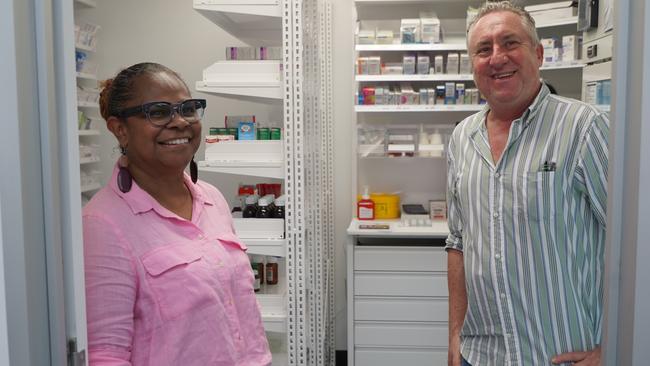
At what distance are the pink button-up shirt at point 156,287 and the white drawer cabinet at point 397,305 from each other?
6.87 ft

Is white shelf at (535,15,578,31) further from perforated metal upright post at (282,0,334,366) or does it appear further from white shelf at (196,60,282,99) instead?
white shelf at (196,60,282,99)

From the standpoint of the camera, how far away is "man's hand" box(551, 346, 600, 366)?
1457 mm

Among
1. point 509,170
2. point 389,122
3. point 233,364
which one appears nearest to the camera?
point 233,364

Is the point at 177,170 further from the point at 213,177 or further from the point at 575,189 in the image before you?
the point at 213,177

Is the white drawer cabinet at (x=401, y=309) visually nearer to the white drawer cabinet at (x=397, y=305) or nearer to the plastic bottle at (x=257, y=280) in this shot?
the white drawer cabinet at (x=397, y=305)

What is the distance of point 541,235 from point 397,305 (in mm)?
2164

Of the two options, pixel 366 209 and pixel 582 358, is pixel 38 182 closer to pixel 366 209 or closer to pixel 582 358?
pixel 582 358

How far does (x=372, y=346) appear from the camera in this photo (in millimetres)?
3635

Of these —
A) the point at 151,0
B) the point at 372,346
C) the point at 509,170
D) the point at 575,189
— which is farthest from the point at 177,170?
the point at 151,0

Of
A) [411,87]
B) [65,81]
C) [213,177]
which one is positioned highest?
[411,87]

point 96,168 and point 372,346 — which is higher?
point 96,168

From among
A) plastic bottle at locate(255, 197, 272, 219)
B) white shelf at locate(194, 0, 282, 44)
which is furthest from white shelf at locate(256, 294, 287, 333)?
white shelf at locate(194, 0, 282, 44)

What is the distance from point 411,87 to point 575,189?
259 centimetres

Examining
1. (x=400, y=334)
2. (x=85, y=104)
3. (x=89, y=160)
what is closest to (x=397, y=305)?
(x=400, y=334)
